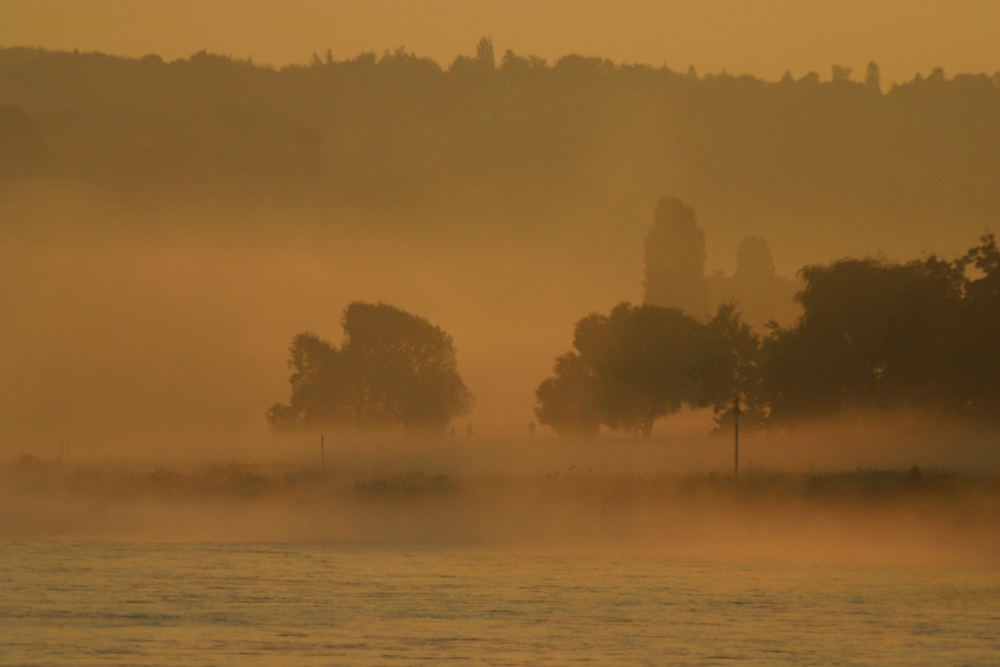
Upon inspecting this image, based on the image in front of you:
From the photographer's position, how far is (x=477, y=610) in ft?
261

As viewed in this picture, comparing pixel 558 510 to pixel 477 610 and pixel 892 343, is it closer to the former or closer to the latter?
pixel 892 343

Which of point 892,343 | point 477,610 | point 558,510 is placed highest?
point 892,343

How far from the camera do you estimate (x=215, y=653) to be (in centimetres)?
6556

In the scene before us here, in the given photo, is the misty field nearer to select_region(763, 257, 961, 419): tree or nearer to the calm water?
select_region(763, 257, 961, 419): tree

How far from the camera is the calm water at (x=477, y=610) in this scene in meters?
66.2

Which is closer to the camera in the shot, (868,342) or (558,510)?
(558,510)

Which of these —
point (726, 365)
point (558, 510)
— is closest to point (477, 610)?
point (558, 510)

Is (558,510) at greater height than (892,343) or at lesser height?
lesser

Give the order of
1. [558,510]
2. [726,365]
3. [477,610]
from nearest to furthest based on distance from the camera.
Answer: [477,610], [558,510], [726,365]

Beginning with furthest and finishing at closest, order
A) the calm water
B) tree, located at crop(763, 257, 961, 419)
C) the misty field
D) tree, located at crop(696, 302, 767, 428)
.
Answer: tree, located at crop(696, 302, 767, 428), tree, located at crop(763, 257, 961, 419), the misty field, the calm water

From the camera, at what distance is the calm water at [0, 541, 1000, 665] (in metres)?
66.2

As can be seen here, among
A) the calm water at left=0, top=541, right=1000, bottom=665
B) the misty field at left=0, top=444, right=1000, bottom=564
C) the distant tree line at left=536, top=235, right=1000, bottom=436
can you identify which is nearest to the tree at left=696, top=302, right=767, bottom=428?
the misty field at left=0, top=444, right=1000, bottom=564

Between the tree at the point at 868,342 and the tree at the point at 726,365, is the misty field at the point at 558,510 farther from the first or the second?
the tree at the point at 726,365

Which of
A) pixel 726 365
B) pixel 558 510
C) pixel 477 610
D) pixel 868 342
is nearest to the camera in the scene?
pixel 477 610
